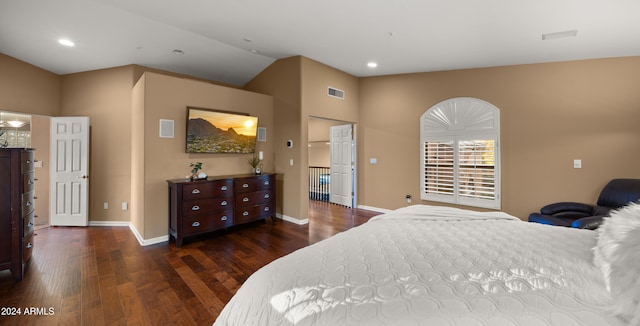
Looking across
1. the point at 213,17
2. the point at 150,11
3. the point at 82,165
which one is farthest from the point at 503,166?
the point at 82,165

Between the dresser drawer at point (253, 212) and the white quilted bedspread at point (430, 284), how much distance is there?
292 cm

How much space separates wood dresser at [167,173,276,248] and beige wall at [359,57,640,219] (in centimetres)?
275

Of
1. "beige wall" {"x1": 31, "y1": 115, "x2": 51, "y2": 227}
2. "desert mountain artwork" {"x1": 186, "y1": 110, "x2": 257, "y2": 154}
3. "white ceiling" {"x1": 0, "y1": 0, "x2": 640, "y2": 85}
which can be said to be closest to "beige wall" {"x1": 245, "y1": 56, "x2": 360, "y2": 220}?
"white ceiling" {"x1": 0, "y1": 0, "x2": 640, "y2": 85}

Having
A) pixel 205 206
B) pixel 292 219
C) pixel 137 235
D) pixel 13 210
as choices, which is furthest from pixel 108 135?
pixel 292 219

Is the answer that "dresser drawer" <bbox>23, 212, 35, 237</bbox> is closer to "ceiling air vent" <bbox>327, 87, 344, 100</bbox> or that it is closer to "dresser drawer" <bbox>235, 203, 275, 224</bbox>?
"dresser drawer" <bbox>235, 203, 275, 224</bbox>

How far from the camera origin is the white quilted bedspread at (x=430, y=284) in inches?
34.9

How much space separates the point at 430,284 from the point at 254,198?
366cm

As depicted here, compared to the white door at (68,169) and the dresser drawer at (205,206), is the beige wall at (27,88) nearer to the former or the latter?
the white door at (68,169)

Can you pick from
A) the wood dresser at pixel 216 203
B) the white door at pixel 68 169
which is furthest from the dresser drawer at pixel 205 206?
the white door at pixel 68 169

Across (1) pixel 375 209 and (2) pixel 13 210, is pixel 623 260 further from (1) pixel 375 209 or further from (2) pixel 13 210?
(1) pixel 375 209

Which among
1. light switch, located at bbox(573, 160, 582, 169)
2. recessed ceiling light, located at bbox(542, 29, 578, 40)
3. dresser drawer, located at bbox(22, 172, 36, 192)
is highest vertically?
recessed ceiling light, located at bbox(542, 29, 578, 40)

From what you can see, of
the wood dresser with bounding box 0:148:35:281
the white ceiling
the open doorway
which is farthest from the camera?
the open doorway

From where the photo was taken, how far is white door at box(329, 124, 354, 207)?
5.88 meters

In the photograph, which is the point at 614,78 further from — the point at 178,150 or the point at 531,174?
the point at 178,150
